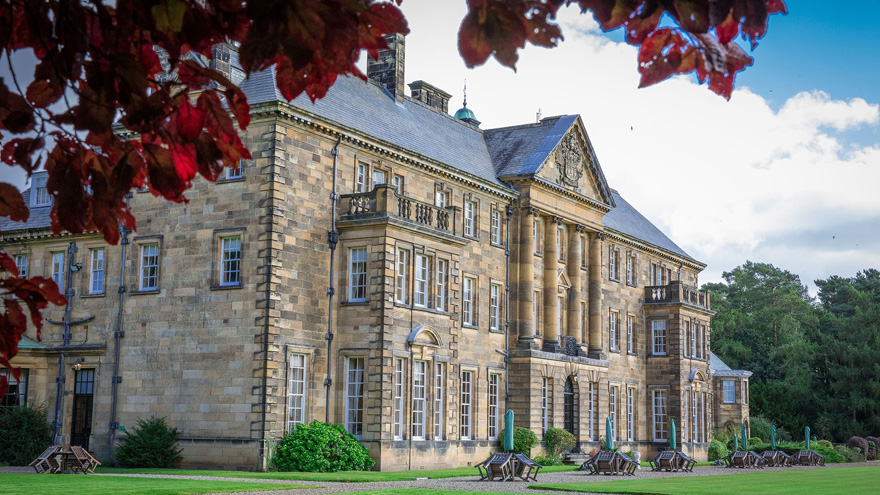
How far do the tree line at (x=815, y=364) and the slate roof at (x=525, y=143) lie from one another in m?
35.9

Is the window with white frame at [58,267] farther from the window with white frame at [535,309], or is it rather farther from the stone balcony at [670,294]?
the stone balcony at [670,294]

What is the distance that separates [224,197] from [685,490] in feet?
52.8

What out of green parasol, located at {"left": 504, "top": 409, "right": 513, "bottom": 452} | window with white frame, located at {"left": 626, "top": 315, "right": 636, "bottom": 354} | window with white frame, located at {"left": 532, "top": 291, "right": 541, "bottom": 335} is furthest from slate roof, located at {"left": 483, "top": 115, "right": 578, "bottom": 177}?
green parasol, located at {"left": 504, "top": 409, "right": 513, "bottom": 452}

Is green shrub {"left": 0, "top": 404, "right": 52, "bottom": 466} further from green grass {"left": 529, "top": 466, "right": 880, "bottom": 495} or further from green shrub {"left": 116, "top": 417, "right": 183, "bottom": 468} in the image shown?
green grass {"left": 529, "top": 466, "right": 880, "bottom": 495}

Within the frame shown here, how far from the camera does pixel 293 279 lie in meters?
30.9

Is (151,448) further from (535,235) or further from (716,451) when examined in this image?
(716,451)

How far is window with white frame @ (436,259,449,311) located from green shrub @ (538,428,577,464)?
9921mm

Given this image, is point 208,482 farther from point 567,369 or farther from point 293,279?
point 567,369

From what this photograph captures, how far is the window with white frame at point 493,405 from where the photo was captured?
132 ft

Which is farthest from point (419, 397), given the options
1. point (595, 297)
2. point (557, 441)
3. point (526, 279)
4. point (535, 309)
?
point (595, 297)

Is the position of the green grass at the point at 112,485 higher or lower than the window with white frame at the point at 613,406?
lower

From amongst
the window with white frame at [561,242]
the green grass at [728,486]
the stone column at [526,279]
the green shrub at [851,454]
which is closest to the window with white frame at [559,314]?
the window with white frame at [561,242]

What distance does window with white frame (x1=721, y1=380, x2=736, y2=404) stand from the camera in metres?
65.9

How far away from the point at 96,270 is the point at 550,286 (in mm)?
19347
